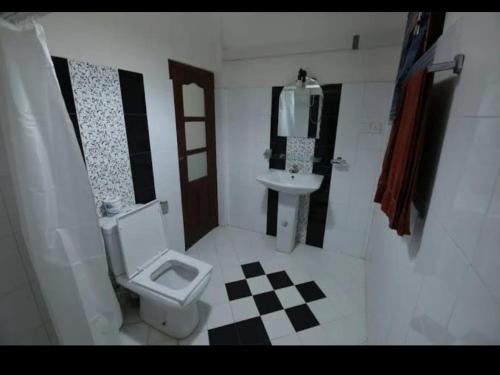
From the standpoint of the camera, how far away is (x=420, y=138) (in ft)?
2.04

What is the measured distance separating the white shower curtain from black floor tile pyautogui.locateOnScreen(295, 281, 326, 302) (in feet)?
3.66

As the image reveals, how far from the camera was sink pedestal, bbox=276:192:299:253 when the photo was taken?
1.92 meters

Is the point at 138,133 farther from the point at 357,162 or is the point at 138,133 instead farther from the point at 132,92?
the point at 357,162

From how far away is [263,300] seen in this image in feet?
4.47

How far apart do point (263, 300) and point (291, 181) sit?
992 mm

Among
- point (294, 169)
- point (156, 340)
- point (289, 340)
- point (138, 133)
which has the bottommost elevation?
point (289, 340)

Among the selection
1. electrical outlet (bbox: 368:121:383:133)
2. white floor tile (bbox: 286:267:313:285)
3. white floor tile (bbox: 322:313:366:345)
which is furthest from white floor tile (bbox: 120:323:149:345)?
electrical outlet (bbox: 368:121:383:133)

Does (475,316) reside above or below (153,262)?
above

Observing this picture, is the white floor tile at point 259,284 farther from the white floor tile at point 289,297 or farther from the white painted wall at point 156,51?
the white painted wall at point 156,51

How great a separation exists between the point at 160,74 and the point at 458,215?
5.47ft

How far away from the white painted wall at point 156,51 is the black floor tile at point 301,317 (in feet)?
3.55

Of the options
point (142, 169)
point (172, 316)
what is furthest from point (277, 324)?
point (142, 169)

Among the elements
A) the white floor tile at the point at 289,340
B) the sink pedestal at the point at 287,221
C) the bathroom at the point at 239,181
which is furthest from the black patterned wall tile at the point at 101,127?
the sink pedestal at the point at 287,221
